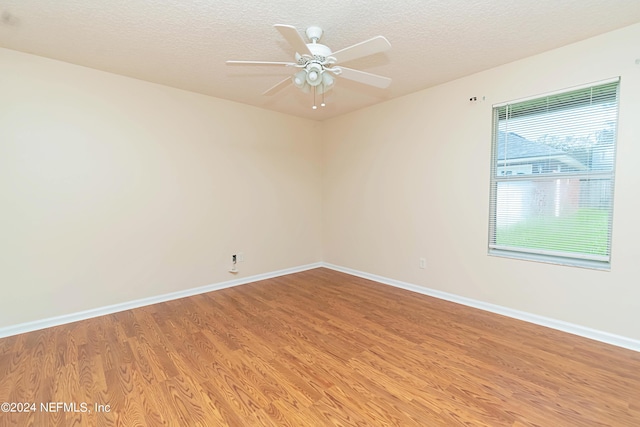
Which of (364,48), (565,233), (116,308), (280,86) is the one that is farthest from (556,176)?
(116,308)

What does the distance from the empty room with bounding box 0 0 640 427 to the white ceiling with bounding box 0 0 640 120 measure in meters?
0.02

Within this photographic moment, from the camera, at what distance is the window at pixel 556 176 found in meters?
2.43

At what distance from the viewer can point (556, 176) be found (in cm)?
266

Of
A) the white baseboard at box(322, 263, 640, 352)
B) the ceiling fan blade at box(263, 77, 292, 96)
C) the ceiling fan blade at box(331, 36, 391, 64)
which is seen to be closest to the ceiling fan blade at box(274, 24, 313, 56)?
the ceiling fan blade at box(331, 36, 391, 64)

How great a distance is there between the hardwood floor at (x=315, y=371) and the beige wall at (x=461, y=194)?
403mm

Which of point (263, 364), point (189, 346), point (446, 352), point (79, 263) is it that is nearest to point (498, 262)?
point (446, 352)

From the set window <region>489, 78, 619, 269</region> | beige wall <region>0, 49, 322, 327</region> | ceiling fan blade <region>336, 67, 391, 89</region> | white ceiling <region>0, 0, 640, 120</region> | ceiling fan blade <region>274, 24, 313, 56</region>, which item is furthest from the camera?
beige wall <region>0, 49, 322, 327</region>

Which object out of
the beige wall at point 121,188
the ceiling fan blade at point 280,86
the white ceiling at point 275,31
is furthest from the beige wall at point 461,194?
the ceiling fan blade at point 280,86

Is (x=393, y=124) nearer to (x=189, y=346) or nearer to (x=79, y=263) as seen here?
(x=189, y=346)

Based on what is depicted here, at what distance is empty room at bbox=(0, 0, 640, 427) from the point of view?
186 cm

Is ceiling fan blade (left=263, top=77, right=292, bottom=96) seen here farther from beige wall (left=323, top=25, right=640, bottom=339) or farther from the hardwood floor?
the hardwood floor

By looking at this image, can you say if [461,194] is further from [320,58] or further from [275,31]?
[275,31]

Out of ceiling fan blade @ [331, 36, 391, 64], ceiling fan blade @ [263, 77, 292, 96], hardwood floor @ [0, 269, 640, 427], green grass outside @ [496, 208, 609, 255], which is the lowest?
hardwood floor @ [0, 269, 640, 427]

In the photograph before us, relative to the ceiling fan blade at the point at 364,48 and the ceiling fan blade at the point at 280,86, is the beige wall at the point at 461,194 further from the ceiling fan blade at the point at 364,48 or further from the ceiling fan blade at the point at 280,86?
the ceiling fan blade at the point at 364,48
